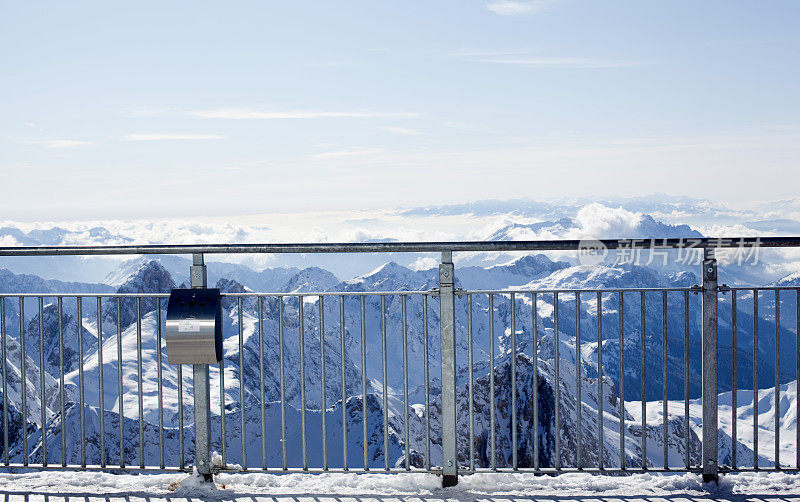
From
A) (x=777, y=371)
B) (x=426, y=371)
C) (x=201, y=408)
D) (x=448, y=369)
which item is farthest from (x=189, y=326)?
(x=777, y=371)

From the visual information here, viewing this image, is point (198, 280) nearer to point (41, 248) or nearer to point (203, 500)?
point (41, 248)

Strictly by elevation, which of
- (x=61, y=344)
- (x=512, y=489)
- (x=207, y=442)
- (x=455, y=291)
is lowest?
(x=512, y=489)

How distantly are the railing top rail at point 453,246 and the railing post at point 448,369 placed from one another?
162 millimetres

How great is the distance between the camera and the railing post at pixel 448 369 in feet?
12.7

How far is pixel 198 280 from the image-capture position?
407 centimetres

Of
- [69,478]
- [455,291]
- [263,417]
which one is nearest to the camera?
[263,417]

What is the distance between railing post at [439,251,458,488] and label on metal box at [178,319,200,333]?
4.48 ft

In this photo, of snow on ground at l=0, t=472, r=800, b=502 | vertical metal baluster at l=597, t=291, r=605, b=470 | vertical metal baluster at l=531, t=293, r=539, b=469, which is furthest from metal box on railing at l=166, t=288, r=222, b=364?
vertical metal baluster at l=597, t=291, r=605, b=470

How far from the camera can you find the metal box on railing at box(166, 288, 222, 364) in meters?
3.98

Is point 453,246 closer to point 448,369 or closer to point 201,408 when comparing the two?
point 448,369

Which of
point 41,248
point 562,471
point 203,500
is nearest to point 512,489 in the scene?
point 562,471

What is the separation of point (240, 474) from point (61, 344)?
1390 mm

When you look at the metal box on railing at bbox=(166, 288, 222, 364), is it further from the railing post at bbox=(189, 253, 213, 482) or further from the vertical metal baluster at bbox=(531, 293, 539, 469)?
the vertical metal baluster at bbox=(531, 293, 539, 469)

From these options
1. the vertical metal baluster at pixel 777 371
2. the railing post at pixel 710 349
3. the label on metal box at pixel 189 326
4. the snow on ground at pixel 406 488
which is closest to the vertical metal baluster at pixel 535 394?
the snow on ground at pixel 406 488
